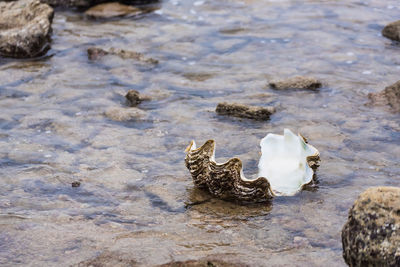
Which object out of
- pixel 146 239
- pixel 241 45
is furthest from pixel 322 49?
pixel 146 239

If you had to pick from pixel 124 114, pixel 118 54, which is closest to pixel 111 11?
pixel 118 54

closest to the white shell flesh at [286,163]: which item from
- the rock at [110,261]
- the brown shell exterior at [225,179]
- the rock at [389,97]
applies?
the brown shell exterior at [225,179]

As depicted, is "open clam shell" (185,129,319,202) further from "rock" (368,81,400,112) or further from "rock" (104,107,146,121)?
"rock" (368,81,400,112)

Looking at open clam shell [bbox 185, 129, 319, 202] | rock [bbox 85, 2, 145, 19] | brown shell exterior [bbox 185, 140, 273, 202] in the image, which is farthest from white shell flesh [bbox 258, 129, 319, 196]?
rock [bbox 85, 2, 145, 19]

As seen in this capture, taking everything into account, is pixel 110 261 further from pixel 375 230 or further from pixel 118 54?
pixel 118 54

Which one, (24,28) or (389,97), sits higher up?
(389,97)

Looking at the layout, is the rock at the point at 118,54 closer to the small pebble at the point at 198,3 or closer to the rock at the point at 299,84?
the rock at the point at 299,84
